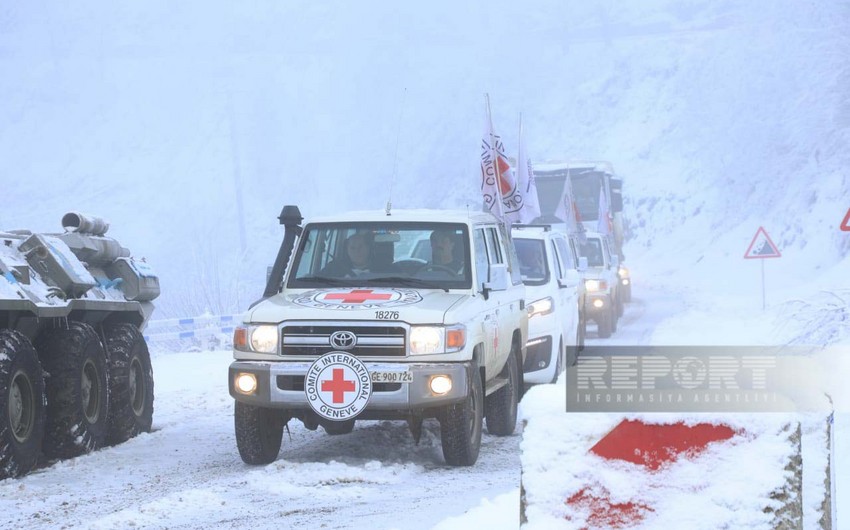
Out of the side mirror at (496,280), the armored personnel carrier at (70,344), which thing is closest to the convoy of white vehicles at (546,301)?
the side mirror at (496,280)

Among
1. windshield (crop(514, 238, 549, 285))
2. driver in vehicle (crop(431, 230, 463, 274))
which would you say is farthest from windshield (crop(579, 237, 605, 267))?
driver in vehicle (crop(431, 230, 463, 274))

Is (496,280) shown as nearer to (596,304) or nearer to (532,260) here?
(532,260)

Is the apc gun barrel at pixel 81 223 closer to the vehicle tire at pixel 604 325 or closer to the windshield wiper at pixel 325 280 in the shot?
the windshield wiper at pixel 325 280

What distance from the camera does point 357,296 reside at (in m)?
9.80

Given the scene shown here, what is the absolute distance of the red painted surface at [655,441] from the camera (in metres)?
3.53

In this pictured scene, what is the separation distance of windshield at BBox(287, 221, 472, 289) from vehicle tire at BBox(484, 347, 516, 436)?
1305 millimetres

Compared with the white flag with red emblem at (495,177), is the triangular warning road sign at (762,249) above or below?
below

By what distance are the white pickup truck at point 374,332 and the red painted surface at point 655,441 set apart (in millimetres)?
5668

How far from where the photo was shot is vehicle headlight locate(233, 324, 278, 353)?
952 cm

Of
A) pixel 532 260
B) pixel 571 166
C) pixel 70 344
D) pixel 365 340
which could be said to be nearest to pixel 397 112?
pixel 571 166

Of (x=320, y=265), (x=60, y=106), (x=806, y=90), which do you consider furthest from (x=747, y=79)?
(x=320, y=265)

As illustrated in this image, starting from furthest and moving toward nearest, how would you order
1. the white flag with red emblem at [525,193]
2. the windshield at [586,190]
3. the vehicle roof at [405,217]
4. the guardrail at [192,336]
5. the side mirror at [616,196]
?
1. the side mirror at [616,196]
2. the windshield at [586,190]
3. the guardrail at [192,336]
4. the white flag with red emblem at [525,193]
5. the vehicle roof at [405,217]

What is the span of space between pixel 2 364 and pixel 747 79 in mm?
92319

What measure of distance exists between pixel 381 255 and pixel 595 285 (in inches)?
567
